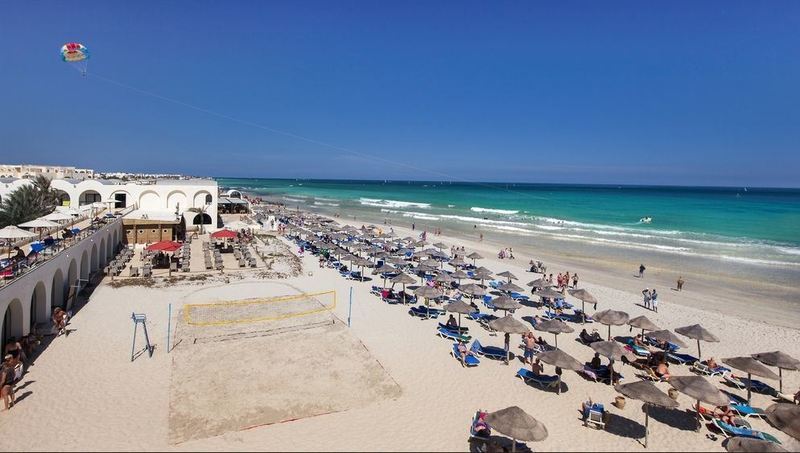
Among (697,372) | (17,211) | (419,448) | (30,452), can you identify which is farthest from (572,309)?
(17,211)

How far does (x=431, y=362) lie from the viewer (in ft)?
38.3

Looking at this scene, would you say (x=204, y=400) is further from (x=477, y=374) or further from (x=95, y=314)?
(x=95, y=314)

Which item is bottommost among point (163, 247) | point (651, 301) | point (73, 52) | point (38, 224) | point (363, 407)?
point (363, 407)

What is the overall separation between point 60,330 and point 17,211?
628 inches

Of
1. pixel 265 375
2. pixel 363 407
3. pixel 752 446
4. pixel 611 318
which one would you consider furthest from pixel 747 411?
pixel 265 375

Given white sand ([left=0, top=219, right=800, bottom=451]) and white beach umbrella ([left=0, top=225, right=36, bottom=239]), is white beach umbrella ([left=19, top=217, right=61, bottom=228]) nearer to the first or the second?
white beach umbrella ([left=0, top=225, right=36, bottom=239])

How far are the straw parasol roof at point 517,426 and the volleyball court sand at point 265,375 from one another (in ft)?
9.35

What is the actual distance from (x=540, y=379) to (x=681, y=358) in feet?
17.6

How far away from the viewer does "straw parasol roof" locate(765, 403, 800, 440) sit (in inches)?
298

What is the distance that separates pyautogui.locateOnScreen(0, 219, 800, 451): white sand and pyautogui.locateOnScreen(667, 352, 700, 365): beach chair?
34cm

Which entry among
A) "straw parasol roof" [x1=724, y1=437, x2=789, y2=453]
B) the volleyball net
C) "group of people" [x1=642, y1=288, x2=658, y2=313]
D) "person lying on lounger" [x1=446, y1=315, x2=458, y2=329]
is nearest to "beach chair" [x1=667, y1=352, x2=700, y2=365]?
"group of people" [x1=642, y1=288, x2=658, y2=313]

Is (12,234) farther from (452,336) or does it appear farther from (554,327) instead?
(554,327)

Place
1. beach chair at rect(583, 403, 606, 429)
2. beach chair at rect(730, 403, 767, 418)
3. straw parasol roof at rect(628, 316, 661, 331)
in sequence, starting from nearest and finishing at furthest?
beach chair at rect(583, 403, 606, 429) → beach chair at rect(730, 403, 767, 418) → straw parasol roof at rect(628, 316, 661, 331)

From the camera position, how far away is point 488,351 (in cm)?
1256
